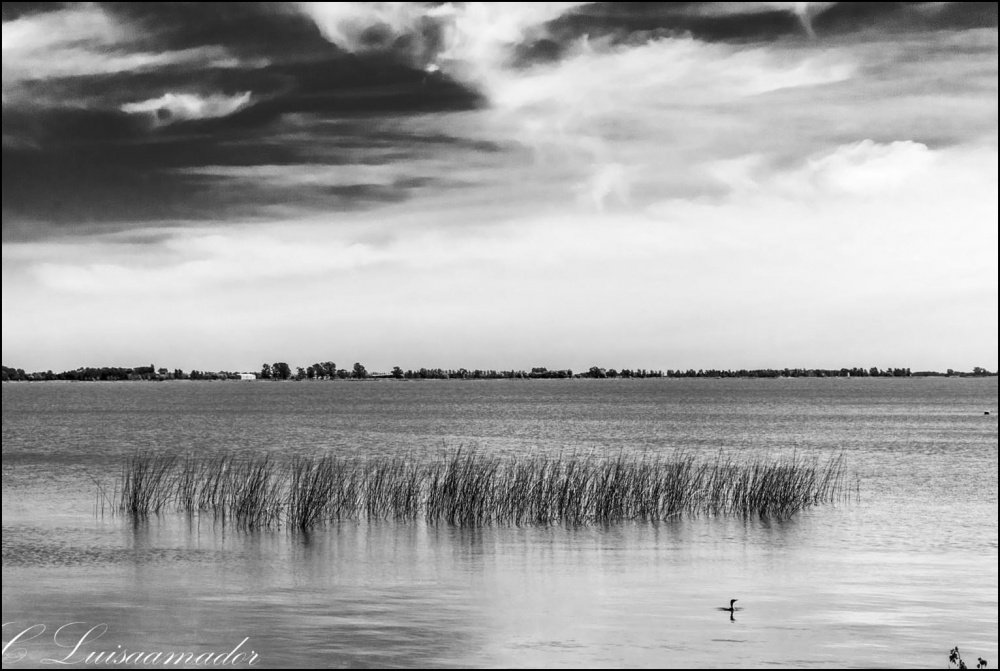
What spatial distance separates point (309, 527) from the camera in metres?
23.1

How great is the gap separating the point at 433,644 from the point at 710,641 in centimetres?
359

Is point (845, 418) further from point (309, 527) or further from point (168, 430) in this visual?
point (309, 527)

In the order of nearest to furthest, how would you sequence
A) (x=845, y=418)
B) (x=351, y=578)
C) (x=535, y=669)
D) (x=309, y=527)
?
1. (x=535, y=669)
2. (x=351, y=578)
3. (x=309, y=527)
4. (x=845, y=418)

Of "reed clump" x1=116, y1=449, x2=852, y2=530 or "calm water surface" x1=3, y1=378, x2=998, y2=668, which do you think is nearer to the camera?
"calm water surface" x1=3, y1=378, x2=998, y2=668

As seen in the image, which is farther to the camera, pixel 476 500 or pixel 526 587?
pixel 476 500

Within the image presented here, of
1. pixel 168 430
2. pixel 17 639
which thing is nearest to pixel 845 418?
pixel 168 430

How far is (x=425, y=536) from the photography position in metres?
22.1

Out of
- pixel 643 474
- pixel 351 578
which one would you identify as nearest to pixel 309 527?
pixel 351 578

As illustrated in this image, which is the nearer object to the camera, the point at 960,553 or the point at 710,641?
the point at 710,641

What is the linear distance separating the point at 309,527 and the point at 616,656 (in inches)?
490

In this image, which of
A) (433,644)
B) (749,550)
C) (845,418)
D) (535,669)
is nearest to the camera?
(535,669)

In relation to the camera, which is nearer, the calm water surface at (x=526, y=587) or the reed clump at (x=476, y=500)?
the calm water surface at (x=526, y=587)

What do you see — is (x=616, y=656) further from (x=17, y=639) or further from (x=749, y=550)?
(x=749, y=550)

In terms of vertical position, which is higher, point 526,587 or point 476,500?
point 476,500
